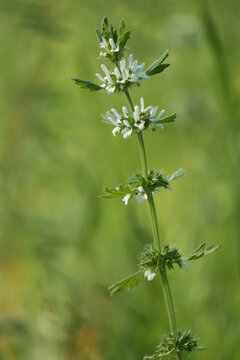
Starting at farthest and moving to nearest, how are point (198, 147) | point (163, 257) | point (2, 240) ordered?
point (2, 240), point (198, 147), point (163, 257)

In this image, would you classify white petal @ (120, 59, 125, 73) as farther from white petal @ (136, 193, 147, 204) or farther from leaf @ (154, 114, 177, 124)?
white petal @ (136, 193, 147, 204)

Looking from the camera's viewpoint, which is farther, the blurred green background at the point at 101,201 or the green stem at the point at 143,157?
the blurred green background at the point at 101,201

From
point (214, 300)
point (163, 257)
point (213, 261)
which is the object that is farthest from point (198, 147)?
point (163, 257)

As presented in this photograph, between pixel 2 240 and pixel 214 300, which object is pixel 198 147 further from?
pixel 2 240

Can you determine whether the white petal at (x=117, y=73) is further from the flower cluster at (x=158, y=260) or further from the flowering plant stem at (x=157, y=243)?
the flower cluster at (x=158, y=260)

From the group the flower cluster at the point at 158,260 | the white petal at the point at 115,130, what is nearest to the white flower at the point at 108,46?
the white petal at the point at 115,130

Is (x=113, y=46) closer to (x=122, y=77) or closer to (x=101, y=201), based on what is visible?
(x=122, y=77)

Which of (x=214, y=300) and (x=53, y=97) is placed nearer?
(x=214, y=300)
